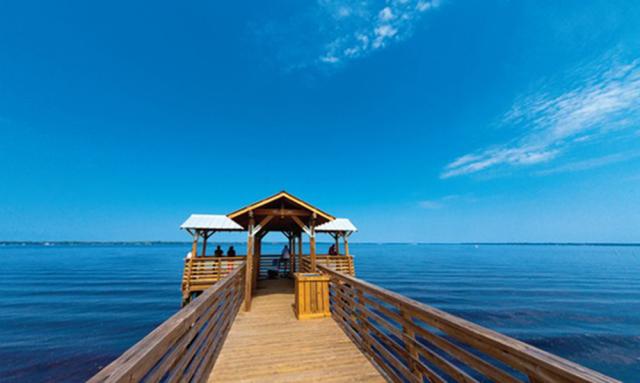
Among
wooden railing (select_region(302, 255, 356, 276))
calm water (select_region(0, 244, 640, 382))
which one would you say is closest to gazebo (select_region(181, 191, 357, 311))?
wooden railing (select_region(302, 255, 356, 276))

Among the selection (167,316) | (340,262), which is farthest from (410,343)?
(167,316)

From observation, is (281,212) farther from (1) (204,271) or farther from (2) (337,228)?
(2) (337,228)

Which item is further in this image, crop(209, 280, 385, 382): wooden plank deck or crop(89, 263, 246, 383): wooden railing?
crop(209, 280, 385, 382): wooden plank deck

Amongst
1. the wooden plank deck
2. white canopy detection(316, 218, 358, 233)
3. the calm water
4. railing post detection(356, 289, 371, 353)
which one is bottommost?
the calm water

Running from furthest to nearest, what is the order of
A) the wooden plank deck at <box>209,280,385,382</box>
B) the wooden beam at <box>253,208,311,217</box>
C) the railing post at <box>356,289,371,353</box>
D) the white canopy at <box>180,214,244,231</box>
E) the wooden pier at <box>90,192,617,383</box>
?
1. the white canopy at <box>180,214,244,231</box>
2. the wooden beam at <box>253,208,311,217</box>
3. the railing post at <box>356,289,371,353</box>
4. the wooden plank deck at <box>209,280,385,382</box>
5. the wooden pier at <box>90,192,617,383</box>

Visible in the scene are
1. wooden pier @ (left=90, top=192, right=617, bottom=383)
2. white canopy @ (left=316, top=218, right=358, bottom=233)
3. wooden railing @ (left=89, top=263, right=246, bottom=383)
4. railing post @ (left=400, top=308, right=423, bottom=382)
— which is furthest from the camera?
white canopy @ (left=316, top=218, right=358, bottom=233)

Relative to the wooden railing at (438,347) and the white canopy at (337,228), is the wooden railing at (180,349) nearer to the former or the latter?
the wooden railing at (438,347)

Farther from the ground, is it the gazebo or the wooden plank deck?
the gazebo

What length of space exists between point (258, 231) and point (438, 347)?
835 centimetres

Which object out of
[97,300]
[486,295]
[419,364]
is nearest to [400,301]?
[419,364]

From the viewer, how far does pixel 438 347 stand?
11.1 feet

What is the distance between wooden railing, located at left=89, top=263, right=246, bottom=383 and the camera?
1.76 meters

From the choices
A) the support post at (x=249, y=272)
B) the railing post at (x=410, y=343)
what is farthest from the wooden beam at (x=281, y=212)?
the railing post at (x=410, y=343)

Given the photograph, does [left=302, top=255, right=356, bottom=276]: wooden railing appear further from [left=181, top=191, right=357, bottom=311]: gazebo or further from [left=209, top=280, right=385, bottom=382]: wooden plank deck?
[left=209, top=280, right=385, bottom=382]: wooden plank deck
